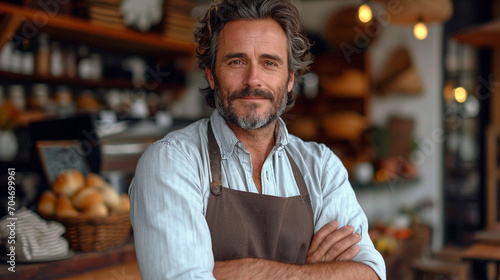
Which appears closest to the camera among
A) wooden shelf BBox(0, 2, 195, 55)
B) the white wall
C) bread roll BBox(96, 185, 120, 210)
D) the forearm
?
the forearm

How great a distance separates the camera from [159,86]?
499cm

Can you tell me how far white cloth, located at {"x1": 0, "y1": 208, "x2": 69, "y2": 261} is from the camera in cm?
173

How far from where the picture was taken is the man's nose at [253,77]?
1531 millimetres

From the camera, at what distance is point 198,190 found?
1.43 m

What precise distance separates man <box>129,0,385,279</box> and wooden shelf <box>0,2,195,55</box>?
Result: 178cm

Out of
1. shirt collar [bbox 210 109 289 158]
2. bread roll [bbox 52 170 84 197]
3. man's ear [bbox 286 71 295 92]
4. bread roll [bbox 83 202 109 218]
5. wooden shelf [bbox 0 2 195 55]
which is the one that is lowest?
bread roll [bbox 83 202 109 218]

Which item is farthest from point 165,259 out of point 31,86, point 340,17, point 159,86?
point 340,17

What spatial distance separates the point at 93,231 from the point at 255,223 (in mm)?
720

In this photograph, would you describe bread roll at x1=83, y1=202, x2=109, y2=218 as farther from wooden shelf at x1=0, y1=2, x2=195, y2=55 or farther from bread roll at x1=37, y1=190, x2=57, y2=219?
wooden shelf at x1=0, y1=2, x2=195, y2=55

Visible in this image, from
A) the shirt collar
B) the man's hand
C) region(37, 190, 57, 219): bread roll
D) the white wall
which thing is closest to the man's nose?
the shirt collar

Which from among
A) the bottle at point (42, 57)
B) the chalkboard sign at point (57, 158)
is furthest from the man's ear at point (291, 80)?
the bottle at point (42, 57)

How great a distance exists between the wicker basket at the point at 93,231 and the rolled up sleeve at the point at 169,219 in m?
0.54

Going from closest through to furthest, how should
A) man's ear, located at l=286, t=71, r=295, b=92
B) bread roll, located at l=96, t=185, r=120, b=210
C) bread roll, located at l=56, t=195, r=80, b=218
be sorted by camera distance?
1. man's ear, located at l=286, t=71, r=295, b=92
2. bread roll, located at l=56, t=195, r=80, b=218
3. bread roll, located at l=96, t=185, r=120, b=210

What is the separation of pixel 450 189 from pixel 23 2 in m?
4.30
